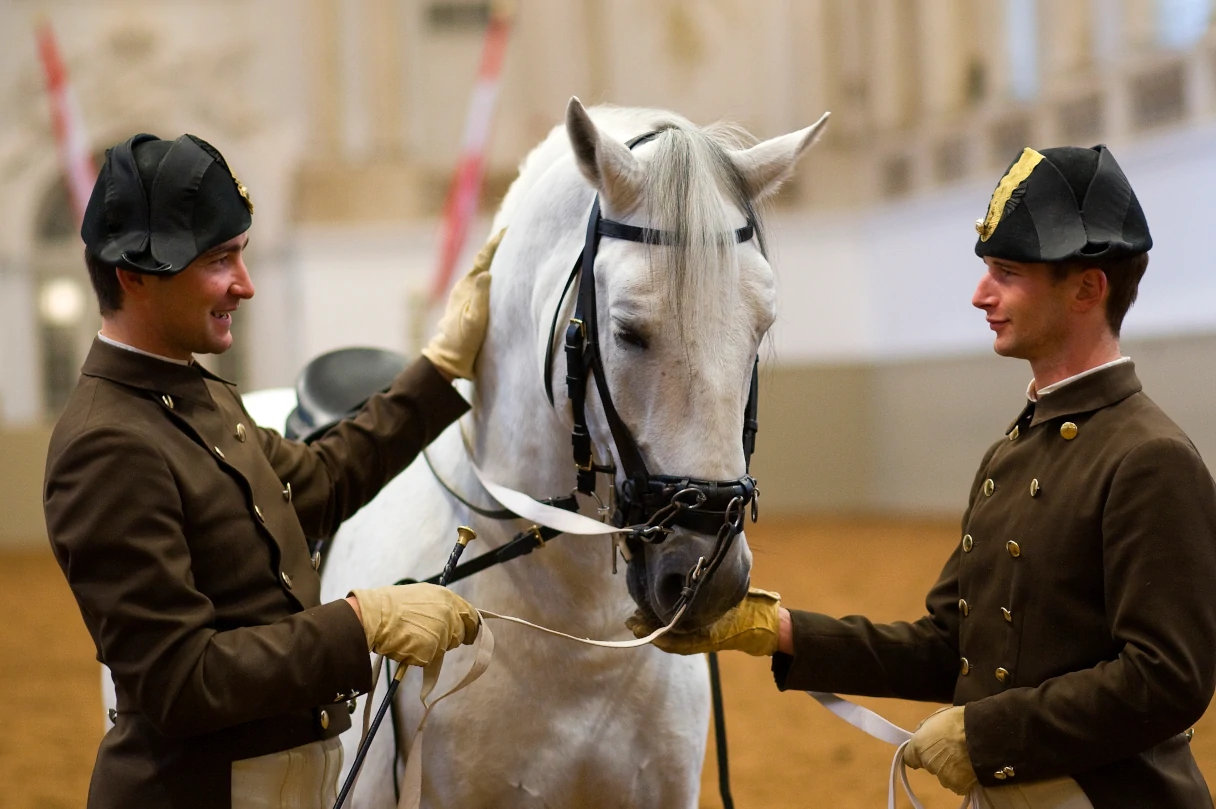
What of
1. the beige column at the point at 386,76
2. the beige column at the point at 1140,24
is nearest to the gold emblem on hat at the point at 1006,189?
the beige column at the point at 1140,24

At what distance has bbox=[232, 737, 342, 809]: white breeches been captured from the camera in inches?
68.1

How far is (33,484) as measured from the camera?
1317cm

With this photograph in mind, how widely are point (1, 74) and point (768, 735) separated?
42.9 feet

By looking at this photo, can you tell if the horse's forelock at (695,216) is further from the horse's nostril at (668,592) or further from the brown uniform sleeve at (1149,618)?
the brown uniform sleeve at (1149,618)

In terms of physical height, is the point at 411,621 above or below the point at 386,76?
below

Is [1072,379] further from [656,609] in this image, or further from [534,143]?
[534,143]

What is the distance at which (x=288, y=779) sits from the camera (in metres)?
1.79

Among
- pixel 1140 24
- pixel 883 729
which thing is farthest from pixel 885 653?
pixel 1140 24

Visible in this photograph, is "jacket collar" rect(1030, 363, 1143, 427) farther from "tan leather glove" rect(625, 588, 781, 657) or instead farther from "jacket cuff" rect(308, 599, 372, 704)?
"jacket cuff" rect(308, 599, 372, 704)

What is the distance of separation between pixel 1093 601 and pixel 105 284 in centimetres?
146

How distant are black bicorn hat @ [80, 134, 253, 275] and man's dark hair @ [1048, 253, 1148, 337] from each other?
1188mm

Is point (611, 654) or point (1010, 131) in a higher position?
point (1010, 131)

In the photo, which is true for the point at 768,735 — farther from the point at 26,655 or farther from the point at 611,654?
the point at 26,655

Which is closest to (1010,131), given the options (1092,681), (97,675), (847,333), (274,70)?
(847,333)
